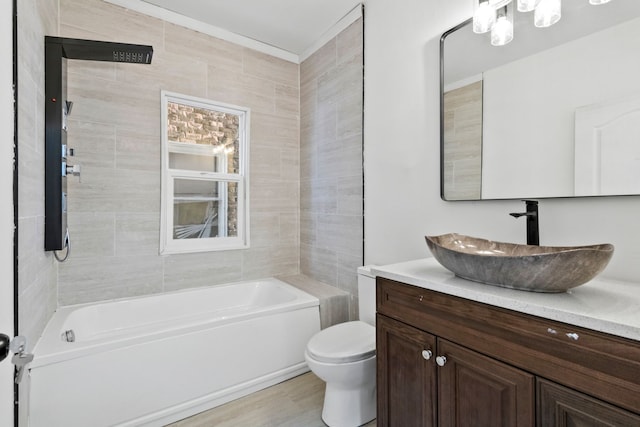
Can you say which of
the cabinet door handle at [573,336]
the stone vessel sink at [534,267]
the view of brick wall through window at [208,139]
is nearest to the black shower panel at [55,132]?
the view of brick wall through window at [208,139]

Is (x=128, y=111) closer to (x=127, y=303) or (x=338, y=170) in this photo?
(x=127, y=303)

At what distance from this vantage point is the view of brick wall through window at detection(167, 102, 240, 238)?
2607 millimetres

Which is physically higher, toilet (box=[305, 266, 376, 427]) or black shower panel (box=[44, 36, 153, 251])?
black shower panel (box=[44, 36, 153, 251])

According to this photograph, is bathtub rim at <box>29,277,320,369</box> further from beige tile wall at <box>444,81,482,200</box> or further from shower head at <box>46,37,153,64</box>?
shower head at <box>46,37,153,64</box>

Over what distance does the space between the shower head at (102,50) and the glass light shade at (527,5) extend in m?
1.95

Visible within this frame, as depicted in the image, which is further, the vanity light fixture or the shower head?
the shower head

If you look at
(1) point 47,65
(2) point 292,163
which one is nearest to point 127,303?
(1) point 47,65

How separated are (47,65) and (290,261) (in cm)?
230

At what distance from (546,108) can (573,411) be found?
3.86 feet

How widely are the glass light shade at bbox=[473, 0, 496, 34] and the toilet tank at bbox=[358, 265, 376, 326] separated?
143cm

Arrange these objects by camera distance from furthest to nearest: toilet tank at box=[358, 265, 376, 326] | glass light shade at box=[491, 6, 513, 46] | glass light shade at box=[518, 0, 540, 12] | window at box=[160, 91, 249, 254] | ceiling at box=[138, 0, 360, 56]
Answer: window at box=[160, 91, 249, 254]
ceiling at box=[138, 0, 360, 56]
toilet tank at box=[358, 265, 376, 326]
glass light shade at box=[491, 6, 513, 46]
glass light shade at box=[518, 0, 540, 12]

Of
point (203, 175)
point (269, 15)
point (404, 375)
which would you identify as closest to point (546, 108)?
point (404, 375)

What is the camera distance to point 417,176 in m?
1.95
